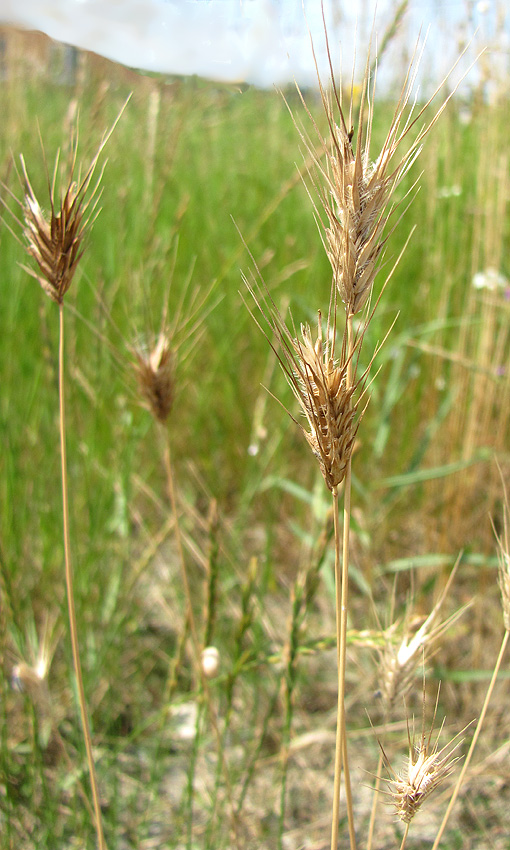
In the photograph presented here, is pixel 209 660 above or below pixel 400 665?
below

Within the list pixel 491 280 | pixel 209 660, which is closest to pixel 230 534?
pixel 209 660

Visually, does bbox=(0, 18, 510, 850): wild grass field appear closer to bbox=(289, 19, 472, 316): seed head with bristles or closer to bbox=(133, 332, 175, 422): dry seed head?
bbox=(133, 332, 175, 422): dry seed head

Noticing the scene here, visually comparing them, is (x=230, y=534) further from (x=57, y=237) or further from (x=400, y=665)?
(x=57, y=237)

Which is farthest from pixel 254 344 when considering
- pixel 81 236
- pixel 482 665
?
pixel 81 236

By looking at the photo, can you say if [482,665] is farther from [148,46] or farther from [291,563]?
[148,46]

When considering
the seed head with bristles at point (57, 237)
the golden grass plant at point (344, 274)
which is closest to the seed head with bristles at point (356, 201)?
the golden grass plant at point (344, 274)

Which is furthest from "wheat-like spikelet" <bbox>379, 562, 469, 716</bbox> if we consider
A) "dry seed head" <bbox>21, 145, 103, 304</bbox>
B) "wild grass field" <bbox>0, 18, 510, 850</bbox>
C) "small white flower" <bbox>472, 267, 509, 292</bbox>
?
"small white flower" <bbox>472, 267, 509, 292</bbox>
